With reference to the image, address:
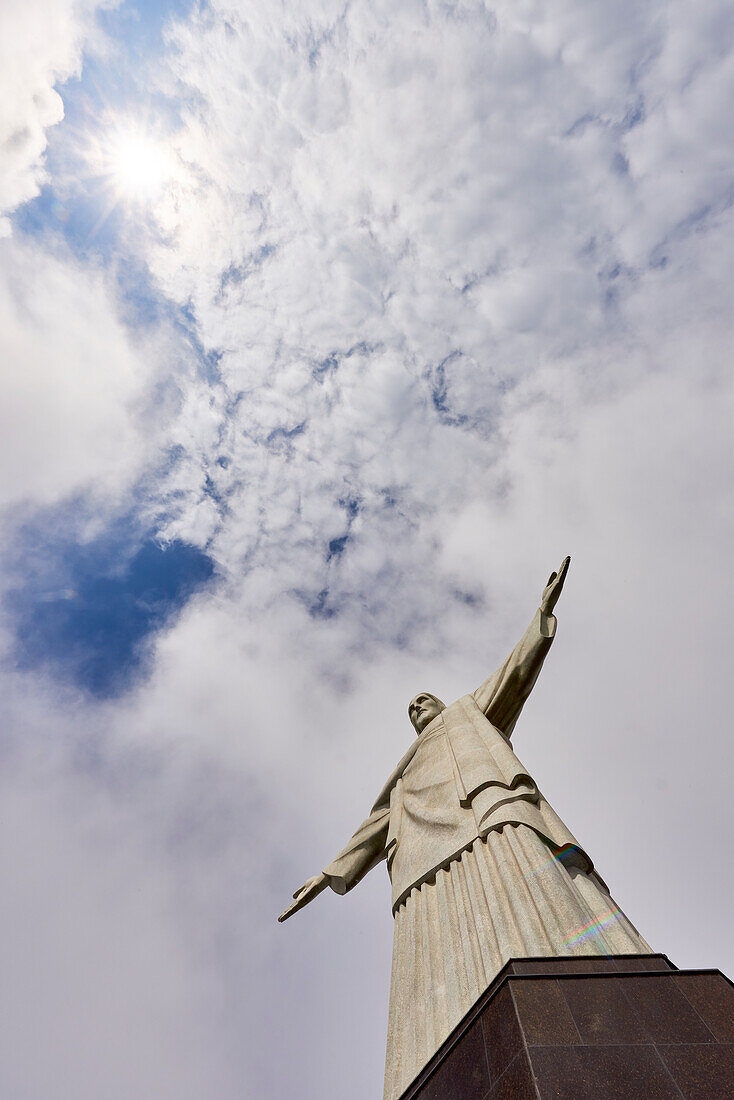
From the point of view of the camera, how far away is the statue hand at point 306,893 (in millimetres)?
8039

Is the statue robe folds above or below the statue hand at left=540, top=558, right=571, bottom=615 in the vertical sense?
below

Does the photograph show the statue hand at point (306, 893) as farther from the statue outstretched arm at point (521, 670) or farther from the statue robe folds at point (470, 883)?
the statue outstretched arm at point (521, 670)

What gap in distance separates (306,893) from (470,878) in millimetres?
3157

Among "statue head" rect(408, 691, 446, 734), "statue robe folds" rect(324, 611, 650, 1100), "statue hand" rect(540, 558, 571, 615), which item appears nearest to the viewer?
"statue robe folds" rect(324, 611, 650, 1100)

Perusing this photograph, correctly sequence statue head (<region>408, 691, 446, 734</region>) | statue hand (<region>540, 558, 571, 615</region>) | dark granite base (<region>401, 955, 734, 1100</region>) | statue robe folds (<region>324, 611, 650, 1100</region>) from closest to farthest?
dark granite base (<region>401, 955, 734, 1100</region>), statue robe folds (<region>324, 611, 650, 1100</region>), statue hand (<region>540, 558, 571, 615</region>), statue head (<region>408, 691, 446, 734</region>)

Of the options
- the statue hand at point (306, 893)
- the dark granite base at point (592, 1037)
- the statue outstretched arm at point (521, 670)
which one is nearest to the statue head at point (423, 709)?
the statue outstretched arm at point (521, 670)

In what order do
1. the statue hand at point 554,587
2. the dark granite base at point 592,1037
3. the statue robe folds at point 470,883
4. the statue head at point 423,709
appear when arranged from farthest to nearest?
1. the statue head at point 423,709
2. the statue hand at point 554,587
3. the statue robe folds at point 470,883
4. the dark granite base at point 592,1037

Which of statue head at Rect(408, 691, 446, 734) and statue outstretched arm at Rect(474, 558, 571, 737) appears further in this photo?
statue head at Rect(408, 691, 446, 734)

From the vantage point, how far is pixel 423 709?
1048 centimetres

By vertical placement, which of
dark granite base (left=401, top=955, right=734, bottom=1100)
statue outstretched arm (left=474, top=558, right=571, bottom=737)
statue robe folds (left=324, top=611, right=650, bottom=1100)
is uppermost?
statue outstretched arm (left=474, top=558, right=571, bottom=737)

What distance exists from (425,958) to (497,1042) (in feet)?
7.11

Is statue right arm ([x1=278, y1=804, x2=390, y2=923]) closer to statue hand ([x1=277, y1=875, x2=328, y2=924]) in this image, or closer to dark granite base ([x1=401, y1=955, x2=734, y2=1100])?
statue hand ([x1=277, y1=875, x2=328, y2=924])

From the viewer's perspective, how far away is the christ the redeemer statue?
15.9 feet

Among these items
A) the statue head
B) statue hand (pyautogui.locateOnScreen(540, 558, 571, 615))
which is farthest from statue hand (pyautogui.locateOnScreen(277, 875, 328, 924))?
statue hand (pyautogui.locateOnScreen(540, 558, 571, 615))
